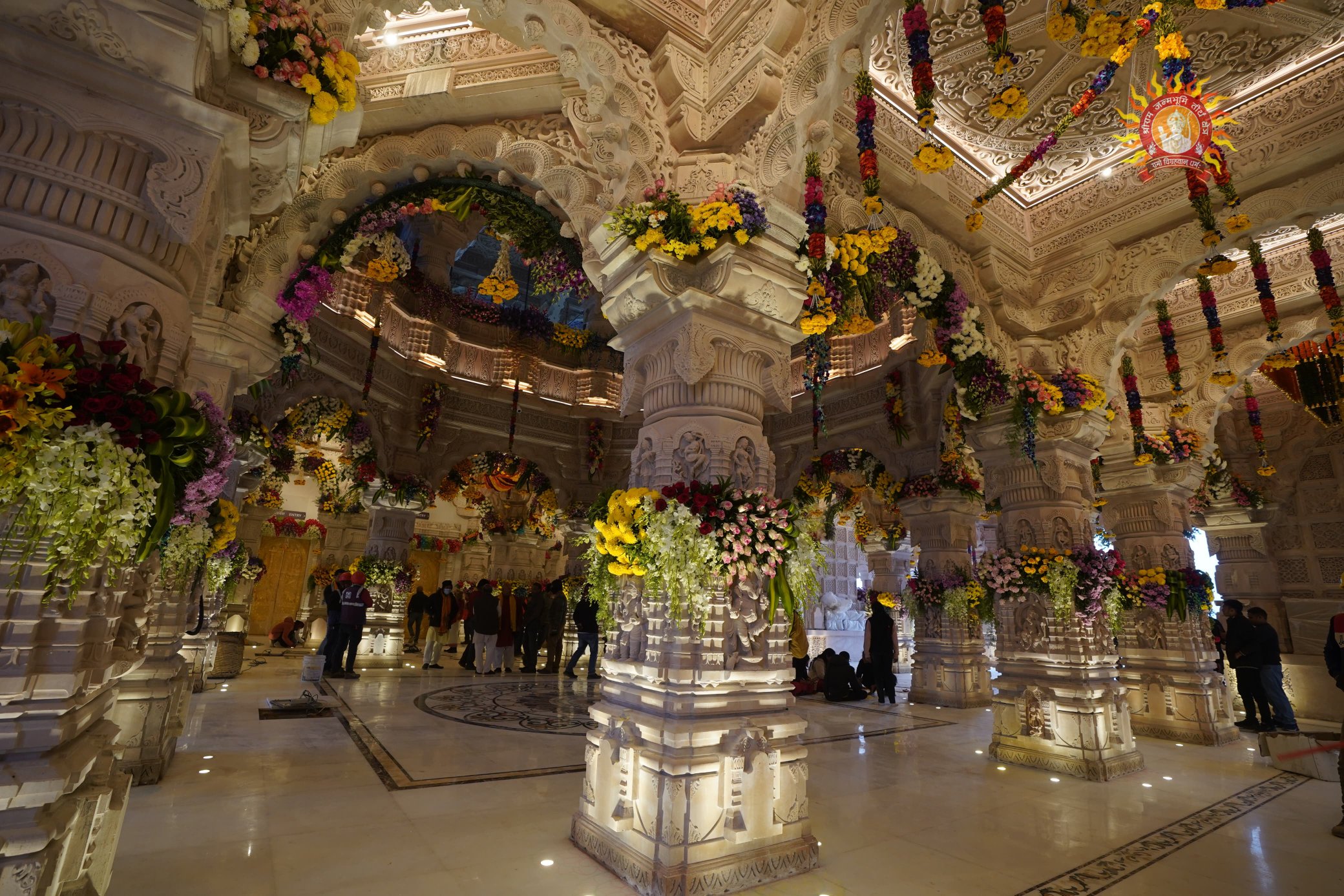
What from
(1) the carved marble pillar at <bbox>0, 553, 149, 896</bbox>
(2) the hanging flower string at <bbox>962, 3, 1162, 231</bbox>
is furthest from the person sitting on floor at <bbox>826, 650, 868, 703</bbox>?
(1) the carved marble pillar at <bbox>0, 553, 149, 896</bbox>

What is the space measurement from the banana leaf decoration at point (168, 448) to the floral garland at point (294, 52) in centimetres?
154

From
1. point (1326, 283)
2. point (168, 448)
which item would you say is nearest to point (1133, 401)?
point (1326, 283)

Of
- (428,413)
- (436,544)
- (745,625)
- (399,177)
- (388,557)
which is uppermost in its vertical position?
(428,413)

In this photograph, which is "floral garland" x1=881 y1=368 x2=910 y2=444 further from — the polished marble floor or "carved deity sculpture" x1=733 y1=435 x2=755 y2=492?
"carved deity sculpture" x1=733 y1=435 x2=755 y2=492

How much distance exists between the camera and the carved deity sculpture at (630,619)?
3.59 meters

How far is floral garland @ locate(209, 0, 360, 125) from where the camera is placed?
2.55 meters

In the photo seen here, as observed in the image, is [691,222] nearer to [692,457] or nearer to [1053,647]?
[692,457]

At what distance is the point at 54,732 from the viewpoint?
6.15 ft

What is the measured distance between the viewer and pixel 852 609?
21.4m

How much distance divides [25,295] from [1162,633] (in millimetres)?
10800

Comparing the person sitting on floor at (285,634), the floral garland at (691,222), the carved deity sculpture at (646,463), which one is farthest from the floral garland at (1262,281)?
the person sitting on floor at (285,634)

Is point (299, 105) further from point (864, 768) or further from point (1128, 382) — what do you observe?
point (1128, 382)

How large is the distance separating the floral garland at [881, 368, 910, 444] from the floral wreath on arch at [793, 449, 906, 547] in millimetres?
791

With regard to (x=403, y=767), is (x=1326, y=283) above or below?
above
